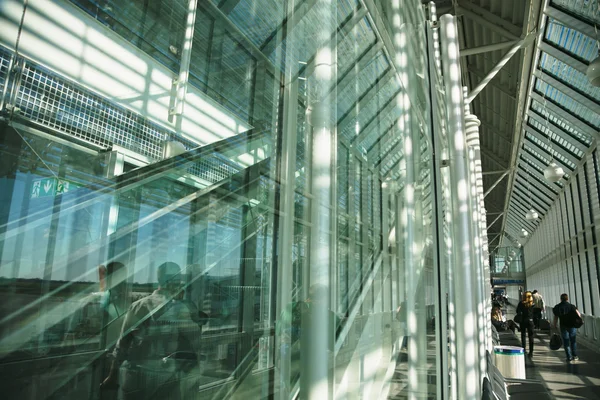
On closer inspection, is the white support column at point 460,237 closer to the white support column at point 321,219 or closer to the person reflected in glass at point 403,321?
the person reflected in glass at point 403,321

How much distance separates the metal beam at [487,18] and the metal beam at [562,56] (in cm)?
119

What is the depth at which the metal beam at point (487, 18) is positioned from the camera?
468 inches

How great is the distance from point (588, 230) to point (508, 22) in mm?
9185

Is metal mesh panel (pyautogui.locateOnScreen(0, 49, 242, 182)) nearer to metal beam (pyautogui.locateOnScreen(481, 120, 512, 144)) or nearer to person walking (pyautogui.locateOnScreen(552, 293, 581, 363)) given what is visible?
person walking (pyautogui.locateOnScreen(552, 293, 581, 363))

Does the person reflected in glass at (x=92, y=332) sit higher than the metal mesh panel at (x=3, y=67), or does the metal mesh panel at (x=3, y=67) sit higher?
the metal mesh panel at (x=3, y=67)

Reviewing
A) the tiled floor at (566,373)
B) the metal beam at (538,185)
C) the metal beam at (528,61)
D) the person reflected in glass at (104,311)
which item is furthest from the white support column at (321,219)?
the metal beam at (538,185)

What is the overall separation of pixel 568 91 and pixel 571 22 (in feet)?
11.9

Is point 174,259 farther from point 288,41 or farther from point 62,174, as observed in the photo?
point 288,41

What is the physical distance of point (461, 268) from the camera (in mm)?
4016

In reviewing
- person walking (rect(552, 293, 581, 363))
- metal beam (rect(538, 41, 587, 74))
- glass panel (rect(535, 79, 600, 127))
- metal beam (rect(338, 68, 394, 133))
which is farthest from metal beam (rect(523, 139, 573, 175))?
metal beam (rect(338, 68, 394, 133))

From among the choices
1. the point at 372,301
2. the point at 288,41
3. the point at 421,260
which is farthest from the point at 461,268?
the point at 288,41

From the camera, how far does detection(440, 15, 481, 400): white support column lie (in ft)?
12.6

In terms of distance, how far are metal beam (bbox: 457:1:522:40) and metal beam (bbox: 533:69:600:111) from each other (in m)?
2.77

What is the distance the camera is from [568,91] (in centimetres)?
1332
